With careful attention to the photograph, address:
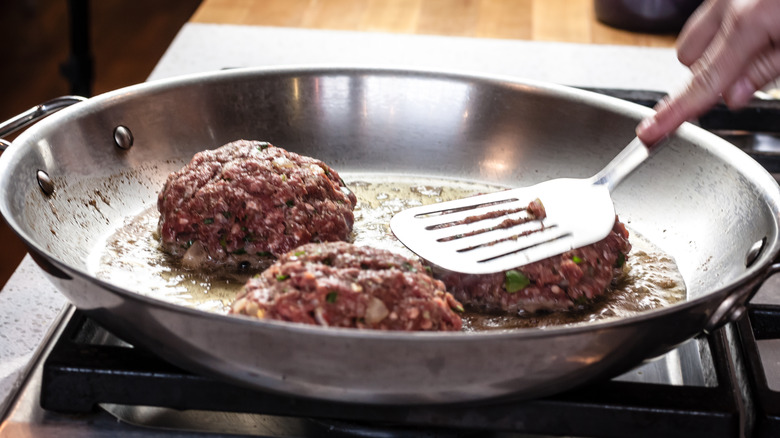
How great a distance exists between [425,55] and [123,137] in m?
0.95

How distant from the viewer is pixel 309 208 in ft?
4.12

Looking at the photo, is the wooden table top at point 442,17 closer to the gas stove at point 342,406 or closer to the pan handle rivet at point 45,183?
the pan handle rivet at point 45,183

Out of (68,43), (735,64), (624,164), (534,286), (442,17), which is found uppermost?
(735,64)

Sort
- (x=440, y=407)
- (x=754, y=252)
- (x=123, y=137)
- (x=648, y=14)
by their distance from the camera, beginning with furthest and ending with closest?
(x=648, y=14) → (x=123, y=137) → (x=754, y=252) → (x=440, y=407)

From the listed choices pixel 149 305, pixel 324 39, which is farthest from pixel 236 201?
pixel 324 39

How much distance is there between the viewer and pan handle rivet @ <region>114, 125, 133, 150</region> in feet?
4.50

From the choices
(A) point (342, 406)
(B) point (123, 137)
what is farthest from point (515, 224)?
(B) point (123, 137)

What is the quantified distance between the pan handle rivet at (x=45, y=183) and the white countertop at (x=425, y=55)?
686mm

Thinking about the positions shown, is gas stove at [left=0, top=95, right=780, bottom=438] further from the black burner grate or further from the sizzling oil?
the sizzling oil

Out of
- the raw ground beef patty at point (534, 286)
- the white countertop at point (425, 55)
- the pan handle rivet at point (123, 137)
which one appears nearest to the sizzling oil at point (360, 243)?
the raw ground beef patty at point (534, 286)

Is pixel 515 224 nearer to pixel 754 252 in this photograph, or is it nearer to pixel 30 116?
pixel 754 252

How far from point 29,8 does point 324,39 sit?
3.63 metres

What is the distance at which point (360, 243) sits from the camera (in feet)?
4.31

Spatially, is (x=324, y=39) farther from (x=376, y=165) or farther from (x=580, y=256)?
(x=580, y=256)
